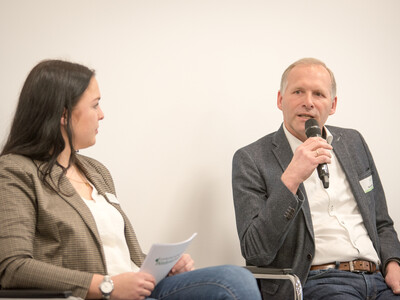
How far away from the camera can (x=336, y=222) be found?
104 inches

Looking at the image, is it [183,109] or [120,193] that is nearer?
[120,193]

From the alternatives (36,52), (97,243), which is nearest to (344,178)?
(97,243)

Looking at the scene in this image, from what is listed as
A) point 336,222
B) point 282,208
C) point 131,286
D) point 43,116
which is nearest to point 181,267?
point 131,286

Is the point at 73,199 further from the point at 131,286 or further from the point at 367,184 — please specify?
the point at 367,184

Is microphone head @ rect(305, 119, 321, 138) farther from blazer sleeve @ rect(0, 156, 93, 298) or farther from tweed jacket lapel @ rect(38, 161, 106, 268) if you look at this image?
blazer sleeve @ rect(0, 156, 93, 298)

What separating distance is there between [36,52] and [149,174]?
2.51 ft

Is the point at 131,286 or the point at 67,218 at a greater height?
the point at 67,218

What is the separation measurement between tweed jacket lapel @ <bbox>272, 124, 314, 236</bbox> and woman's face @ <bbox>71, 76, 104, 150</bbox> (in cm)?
92

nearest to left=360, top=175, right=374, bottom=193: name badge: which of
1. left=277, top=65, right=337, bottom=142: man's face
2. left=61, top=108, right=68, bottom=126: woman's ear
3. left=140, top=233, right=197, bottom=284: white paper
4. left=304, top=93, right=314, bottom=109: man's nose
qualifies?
left=277, top=65, right=337, bottom=142: man's face

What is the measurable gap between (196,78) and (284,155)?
2.11 feet

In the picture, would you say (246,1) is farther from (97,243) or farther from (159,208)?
(97,243)

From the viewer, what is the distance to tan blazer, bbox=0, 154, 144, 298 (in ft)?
5.88

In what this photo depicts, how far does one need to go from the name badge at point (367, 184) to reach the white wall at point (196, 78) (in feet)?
2.14

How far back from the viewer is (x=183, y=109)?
9.78 feet
